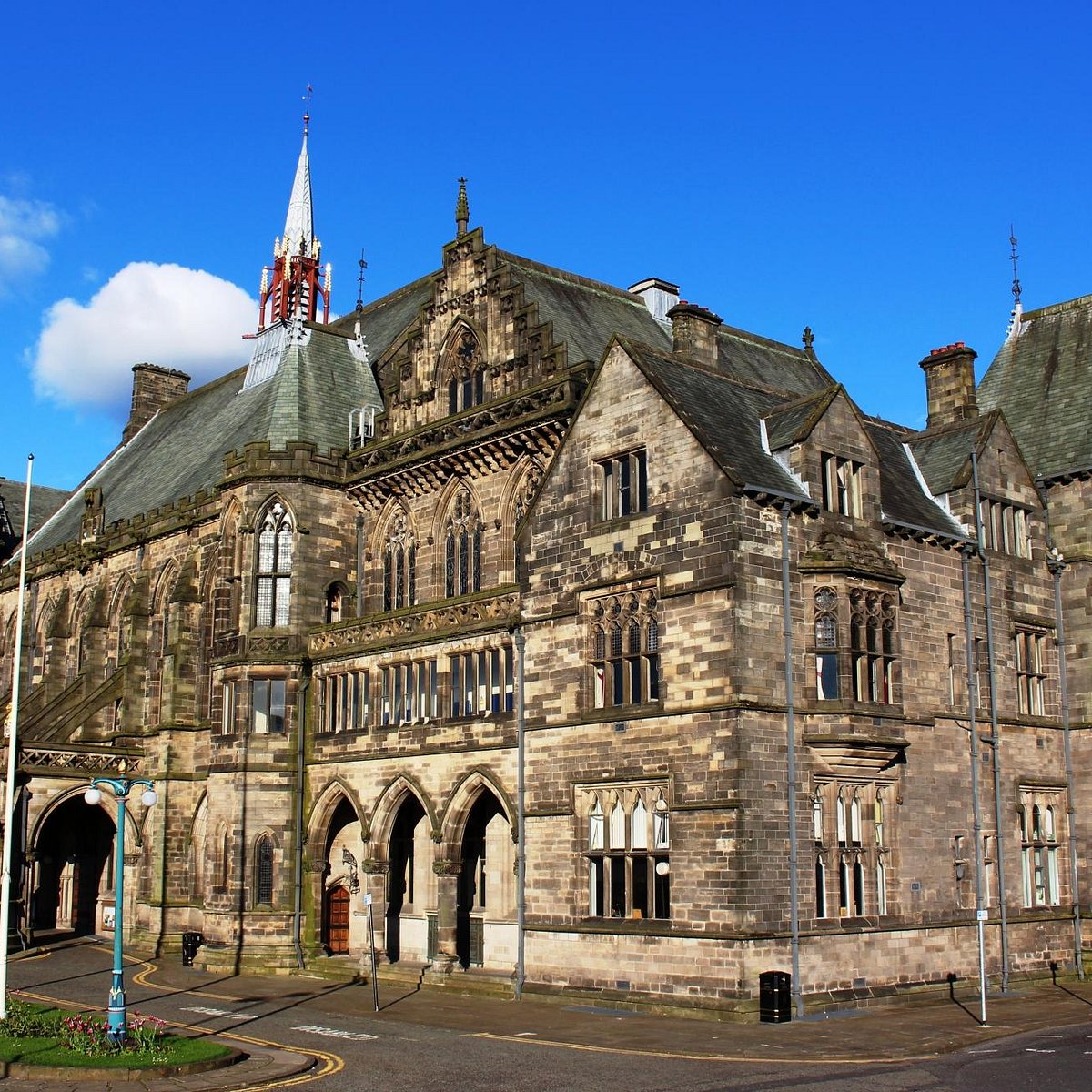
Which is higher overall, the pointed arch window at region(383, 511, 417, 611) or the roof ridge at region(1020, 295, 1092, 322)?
the roof ridge at region(1020, 295, 1092, 322)

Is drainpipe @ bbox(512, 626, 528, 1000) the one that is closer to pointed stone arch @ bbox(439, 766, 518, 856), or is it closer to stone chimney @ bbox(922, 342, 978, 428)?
pointed stone arch @ bbox(439, 766, 518, 856)

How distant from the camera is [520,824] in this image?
3312cm

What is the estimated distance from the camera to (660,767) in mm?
30094

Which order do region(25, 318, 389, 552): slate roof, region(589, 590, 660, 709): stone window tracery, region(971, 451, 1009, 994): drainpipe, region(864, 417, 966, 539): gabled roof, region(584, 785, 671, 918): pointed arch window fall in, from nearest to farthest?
region(584, 785, 671, 918): pointed arch window
region(589, 590, 660, 709): stone window tracery
region(971, 451, 1009, 994): drainpipe
region(864, 417, 966, 539): gabled roof
region(25, 318, 389, 552): slate roof

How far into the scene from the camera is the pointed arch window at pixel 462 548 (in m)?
39.9

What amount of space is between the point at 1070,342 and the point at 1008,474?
6.91 m

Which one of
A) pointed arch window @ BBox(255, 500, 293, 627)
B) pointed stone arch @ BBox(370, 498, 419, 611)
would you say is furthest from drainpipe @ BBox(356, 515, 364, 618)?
pointed arch window @ BBox(255, 500, 293, 627)

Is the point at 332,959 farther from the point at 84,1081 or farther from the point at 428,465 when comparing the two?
the point at 84,1081

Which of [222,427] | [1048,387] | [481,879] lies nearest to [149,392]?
[222,427]

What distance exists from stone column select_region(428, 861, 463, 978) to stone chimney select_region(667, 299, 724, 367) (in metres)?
14.9

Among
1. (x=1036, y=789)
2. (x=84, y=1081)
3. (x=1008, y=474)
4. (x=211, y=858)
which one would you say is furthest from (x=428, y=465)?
(x=84, y=1081)

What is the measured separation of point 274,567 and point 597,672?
46.5 feet

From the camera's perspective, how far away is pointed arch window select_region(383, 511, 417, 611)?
42.1 m

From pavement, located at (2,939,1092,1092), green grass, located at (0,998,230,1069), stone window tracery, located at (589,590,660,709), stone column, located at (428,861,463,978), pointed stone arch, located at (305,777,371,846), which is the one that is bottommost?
pavement, located at (2,939,1092,1092)
